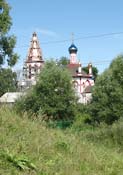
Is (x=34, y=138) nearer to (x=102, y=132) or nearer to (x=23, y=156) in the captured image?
(x=23, y=156)

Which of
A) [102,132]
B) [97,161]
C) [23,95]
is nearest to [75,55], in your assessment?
[23,95]

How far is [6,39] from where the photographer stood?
27656 millimetres

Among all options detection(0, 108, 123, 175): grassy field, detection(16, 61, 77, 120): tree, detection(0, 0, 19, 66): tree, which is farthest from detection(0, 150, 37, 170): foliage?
detection(16, 61, 77, 120): tree

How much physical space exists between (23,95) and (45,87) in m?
3.49

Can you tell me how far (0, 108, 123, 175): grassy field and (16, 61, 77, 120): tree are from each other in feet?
125

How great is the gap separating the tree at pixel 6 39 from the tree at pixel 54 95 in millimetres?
20864

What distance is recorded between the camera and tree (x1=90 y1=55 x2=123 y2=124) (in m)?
46.6

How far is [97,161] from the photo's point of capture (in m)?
9.68

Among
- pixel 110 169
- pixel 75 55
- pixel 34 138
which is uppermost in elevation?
pixel 75 55

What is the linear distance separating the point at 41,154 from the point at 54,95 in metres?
41.4

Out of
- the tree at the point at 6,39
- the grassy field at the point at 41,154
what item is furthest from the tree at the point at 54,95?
the grassy field at the point at 41,154

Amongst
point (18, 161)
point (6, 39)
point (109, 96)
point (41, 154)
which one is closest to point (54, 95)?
point (109, 96)

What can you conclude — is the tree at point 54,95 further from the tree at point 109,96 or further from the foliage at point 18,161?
the foliage at point 18,161

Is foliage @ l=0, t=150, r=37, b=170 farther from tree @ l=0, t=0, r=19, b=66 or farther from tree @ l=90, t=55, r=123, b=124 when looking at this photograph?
tree @ l=90, t=55, r=123, b=124
